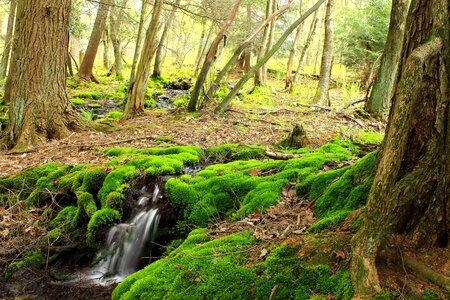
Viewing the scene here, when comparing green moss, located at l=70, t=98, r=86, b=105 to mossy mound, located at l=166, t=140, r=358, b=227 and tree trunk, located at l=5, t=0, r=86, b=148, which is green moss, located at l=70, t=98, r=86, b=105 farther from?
mossy mound, located at l=166, t=140, r=358, b=227

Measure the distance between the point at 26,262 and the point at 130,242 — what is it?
61.0 inches

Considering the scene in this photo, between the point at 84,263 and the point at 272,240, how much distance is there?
356 cm

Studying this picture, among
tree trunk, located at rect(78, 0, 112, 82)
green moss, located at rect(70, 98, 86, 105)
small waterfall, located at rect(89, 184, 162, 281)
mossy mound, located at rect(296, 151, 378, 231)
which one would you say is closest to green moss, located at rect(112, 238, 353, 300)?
mossy mound, located at rect(296, 151, 378, 231)

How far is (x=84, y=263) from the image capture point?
19.2 feet

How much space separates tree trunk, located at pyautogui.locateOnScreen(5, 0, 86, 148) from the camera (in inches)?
344

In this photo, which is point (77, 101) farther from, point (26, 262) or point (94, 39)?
point (26, 262)

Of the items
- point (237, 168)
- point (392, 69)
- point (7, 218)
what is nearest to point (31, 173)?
point (7, 218)

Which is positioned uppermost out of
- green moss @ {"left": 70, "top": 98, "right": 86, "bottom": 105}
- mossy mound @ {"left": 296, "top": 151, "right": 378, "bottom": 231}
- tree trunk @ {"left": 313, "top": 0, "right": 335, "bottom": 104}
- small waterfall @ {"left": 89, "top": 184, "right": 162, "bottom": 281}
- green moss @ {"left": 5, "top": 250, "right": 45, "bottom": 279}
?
tree trunk @ {"left": 313, "top": 0, "right": 335, "bottom": 104}

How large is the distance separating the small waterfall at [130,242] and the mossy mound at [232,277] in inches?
64.5

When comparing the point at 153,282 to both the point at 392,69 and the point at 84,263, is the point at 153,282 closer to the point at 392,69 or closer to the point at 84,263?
the point at 84,263

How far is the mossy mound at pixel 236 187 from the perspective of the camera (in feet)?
17.0

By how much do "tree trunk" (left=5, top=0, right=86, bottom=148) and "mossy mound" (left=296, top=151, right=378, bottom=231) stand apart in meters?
7.20

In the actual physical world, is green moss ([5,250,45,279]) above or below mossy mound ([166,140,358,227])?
below

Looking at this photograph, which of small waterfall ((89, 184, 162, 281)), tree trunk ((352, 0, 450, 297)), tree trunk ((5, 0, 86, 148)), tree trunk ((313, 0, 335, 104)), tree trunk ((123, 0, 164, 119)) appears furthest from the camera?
tree trunk ((313, 0, 335, 104))
